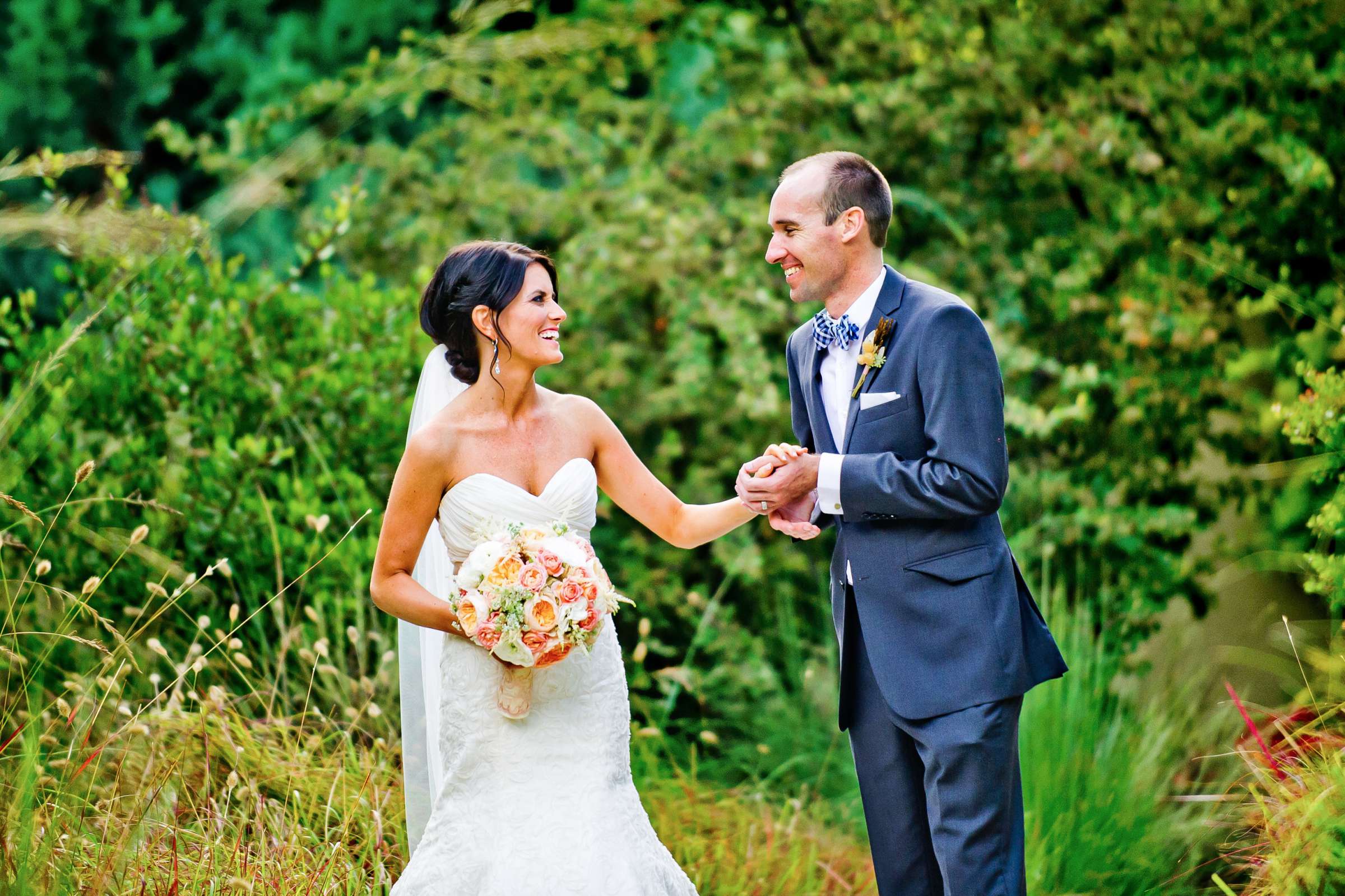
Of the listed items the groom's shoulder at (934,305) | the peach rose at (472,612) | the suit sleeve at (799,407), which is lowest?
the peach rose at (472,612)

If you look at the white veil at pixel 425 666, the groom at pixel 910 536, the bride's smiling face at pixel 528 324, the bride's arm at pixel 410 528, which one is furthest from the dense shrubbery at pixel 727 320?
the groom at pixel 910 536

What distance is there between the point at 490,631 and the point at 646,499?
880 millimetres

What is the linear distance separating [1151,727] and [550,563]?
3.30m

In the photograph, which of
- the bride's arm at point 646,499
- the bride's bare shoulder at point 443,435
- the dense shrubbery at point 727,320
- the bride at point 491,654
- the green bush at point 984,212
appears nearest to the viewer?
the bride at point 491,654

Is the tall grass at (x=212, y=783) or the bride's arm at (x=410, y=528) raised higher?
the bride's arm at (x=410, y=528)

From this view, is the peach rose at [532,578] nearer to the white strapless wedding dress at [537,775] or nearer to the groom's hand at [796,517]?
the white strapless wedding dress at [537,775]

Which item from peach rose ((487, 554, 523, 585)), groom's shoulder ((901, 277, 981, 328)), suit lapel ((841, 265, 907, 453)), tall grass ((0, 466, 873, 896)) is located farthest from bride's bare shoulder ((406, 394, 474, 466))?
groom's shoulder ((901, 277, 981, 328))

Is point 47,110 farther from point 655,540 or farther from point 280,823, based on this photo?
point 280,823

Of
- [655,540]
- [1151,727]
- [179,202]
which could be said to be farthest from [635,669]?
[179,202]

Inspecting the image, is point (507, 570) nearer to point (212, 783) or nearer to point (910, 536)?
point (910, 536)

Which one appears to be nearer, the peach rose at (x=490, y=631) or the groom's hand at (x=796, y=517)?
the peach rose at (x=490, y=631)

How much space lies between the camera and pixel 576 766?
11.4ft

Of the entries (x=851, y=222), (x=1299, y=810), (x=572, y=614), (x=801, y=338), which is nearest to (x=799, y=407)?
(x=801, y=338)

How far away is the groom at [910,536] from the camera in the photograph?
341cm
